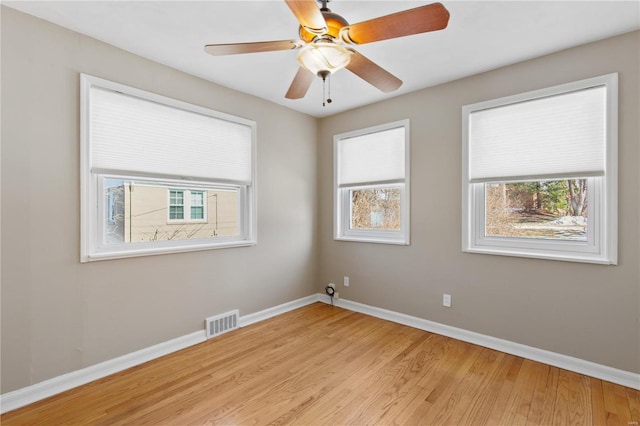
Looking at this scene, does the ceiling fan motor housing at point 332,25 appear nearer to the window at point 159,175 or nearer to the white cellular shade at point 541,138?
the window at point 159,175

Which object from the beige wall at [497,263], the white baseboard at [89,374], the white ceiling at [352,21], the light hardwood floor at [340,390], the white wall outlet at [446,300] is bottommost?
the light hardwood floor at [340,390]

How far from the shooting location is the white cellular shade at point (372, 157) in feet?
11.3

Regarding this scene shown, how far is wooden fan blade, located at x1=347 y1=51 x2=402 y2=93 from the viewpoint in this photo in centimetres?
179

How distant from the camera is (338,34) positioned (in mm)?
1583

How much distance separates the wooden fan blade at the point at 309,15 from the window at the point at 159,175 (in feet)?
5.86

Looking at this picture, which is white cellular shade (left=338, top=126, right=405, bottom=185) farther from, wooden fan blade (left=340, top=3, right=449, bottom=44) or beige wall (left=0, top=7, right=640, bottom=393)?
wooden fan blade (left=340, top=3, right=449, bottom=44)

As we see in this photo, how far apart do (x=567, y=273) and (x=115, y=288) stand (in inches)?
143

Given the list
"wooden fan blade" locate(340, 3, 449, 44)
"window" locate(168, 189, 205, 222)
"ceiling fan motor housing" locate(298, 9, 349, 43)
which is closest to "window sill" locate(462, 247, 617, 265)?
"wooden fan blade" locate(340, 3, 449, 44)

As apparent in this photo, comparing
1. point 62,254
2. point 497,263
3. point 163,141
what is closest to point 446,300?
point 497,263

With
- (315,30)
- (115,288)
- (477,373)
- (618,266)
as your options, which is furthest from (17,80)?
(618,266)

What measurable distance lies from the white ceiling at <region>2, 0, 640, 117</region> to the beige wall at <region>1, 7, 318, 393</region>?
0.59 feet

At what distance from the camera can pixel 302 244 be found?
4027mm

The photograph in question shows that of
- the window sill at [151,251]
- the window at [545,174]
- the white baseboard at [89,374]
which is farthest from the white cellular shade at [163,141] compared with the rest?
the window at [545,174]

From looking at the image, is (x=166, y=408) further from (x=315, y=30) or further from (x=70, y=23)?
(x=70, y=23)
